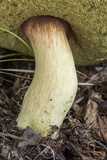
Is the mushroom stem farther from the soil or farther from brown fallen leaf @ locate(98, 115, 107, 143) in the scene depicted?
brown fallen leaf @ locate(98, 115, 107, 143)

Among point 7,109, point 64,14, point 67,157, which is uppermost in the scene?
point 64,14

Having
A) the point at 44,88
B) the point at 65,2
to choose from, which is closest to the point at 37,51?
the point at 44,88

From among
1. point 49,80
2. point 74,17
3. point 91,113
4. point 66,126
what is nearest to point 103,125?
point 91,113

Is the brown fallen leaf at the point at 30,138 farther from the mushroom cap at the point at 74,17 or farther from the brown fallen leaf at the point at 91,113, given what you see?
the mushroom cap at the point at 74,17

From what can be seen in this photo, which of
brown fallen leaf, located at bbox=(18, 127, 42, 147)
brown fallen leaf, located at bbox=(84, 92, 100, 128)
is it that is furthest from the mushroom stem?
brown fallen leaf, located at bbox=(84, 92, 100, 128)

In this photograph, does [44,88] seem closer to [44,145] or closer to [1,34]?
[44,145]

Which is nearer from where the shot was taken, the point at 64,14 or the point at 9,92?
the point at 64,14
